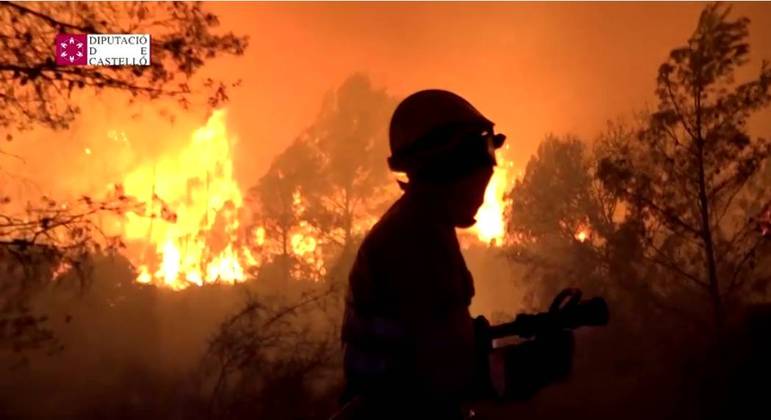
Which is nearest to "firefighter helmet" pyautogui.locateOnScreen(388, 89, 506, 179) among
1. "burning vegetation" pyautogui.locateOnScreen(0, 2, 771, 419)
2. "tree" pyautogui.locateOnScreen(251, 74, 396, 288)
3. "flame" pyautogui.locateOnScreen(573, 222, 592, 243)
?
"burning vegetation" pyautogui.locateOnScreen(0, 2, 771, 419)

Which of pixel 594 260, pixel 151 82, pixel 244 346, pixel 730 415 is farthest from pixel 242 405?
pixel 594 260

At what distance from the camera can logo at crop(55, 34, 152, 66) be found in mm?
5598

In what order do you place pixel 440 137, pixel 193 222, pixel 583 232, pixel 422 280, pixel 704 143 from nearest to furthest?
pixel 422 280 < pixel 440 137 < pixel 704 143 < pixel 583 232 < pixel 193 222

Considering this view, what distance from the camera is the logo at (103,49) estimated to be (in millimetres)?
5598

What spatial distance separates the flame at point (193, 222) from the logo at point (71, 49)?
2347 centimetres

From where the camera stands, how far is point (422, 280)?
1.30 meters

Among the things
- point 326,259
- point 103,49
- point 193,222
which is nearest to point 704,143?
point 103,49

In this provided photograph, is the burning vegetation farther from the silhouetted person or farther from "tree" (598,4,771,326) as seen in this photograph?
the silhouetted person

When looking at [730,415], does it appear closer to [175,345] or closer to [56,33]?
[56,33]

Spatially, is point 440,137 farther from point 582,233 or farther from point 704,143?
point 582,233

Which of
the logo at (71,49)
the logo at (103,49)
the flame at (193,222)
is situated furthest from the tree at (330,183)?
the logo at (71,49)

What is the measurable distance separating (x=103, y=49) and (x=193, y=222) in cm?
3845

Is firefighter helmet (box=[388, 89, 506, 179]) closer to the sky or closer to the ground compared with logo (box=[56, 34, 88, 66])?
closer to the ground

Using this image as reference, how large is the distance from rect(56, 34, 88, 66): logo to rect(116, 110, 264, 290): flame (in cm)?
2347
